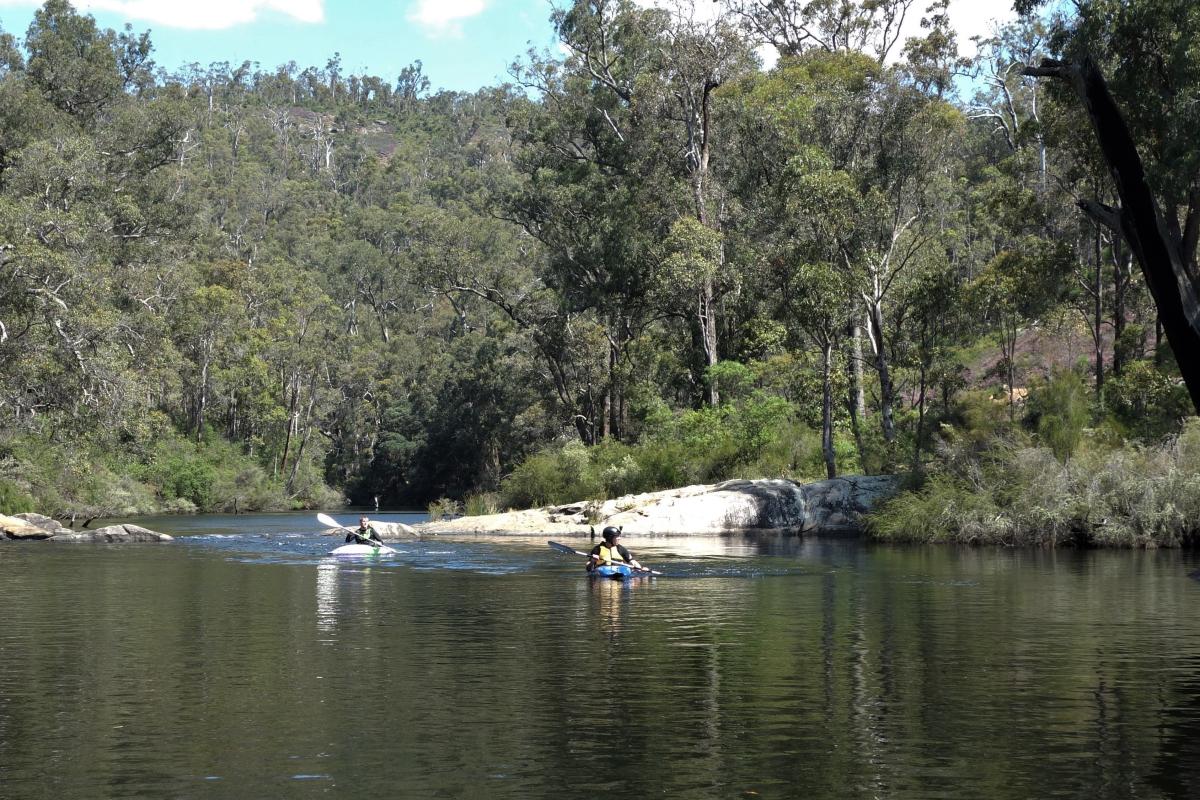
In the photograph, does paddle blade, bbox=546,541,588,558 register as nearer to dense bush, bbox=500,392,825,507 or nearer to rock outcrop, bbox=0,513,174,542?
dense bush, bbox=500,392,825,507

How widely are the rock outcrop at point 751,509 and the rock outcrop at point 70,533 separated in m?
12.8

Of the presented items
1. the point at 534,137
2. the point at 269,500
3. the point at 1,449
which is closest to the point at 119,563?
the point at 1,449

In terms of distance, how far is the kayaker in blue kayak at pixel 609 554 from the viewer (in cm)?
2850

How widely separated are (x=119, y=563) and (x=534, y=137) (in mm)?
35498

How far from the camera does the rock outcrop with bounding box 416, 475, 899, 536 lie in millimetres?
44625

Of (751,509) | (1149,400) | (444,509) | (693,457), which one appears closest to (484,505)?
(444,509)

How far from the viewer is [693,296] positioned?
55875 mm

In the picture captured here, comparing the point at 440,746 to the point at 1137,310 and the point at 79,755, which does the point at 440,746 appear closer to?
the point at 79,755

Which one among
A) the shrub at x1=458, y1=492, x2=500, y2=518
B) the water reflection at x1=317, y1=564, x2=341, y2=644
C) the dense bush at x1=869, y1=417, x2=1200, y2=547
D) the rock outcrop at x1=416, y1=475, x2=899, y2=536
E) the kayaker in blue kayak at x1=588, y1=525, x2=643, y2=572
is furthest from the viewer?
the shrub at x1=458, y1=492, x2=500, y2=518

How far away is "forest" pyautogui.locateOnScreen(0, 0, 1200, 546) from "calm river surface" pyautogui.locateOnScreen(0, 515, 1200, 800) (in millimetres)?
10239

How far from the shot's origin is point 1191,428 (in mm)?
36062

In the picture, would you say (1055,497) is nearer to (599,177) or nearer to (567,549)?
(567,549)

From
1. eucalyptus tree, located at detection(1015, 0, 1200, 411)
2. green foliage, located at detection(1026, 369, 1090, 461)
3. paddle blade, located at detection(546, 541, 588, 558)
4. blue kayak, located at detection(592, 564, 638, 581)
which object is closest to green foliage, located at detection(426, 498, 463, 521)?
paddle blade, located at detection(546, 541, 588, 558)

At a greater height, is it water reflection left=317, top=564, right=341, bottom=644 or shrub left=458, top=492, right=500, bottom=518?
shrub left=458, top=492, right=500, bottom=518
